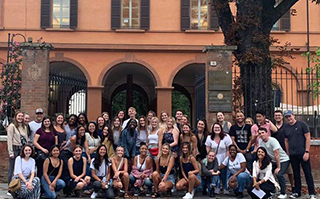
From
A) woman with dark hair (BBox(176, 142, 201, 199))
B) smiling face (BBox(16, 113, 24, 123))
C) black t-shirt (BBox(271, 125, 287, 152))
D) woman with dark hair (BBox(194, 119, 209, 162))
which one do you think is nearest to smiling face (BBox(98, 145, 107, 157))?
woman with dark hair (BBox(176, 142, 201, 199))

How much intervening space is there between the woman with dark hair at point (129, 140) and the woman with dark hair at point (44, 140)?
1400 millimetres

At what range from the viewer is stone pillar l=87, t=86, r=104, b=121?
19156 mm

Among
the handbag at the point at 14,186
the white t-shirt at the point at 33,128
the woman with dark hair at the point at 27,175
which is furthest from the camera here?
the white t-shirt at the point at 33,128

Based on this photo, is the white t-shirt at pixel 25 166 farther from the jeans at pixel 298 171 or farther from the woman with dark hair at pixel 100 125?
the jeans at pixel 298 171

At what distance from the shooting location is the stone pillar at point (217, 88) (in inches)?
410

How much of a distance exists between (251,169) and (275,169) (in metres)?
0.60

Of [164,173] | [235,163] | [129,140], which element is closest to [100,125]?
[129,140]

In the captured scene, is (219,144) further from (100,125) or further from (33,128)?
(33,128)

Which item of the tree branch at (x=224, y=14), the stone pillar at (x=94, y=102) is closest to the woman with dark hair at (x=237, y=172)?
the tree branch at (x=224, y=14)

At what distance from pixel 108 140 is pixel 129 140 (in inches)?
17.7

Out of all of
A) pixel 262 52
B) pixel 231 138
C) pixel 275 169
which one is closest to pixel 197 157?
pixel 231 138

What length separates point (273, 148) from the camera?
800 cm

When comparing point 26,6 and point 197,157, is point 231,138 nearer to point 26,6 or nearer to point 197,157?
point 197,157

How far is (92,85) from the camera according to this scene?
764 inches
